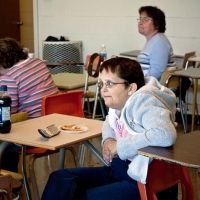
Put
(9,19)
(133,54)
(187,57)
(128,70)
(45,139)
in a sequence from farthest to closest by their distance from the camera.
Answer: (9,19) → (133,54) → (187,57) → (45,139) → (128,70)

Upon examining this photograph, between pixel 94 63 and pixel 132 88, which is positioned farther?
pixel 94 63

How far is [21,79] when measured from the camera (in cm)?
308

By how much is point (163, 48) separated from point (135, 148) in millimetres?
2536

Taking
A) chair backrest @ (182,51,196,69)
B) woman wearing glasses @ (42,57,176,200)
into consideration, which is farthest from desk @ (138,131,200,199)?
chair backrest @ (182,51,196,69)

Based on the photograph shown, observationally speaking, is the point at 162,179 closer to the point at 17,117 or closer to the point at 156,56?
the point at 17,117

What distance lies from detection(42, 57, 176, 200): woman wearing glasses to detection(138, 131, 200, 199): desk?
44mm

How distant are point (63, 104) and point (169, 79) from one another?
1.59 meters

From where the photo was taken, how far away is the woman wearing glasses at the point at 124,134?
6.23 feet

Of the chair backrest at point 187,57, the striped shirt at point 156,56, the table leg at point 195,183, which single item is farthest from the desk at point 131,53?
the table leg at point 195,183

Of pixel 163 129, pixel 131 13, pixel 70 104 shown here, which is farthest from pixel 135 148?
pixel 131 13

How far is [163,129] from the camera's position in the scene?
6.05 ft

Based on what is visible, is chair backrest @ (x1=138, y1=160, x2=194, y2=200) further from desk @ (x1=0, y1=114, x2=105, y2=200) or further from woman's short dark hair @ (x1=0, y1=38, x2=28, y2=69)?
woman's short dark hair @ (x1=0, y1=38, x2=28, y2=69)

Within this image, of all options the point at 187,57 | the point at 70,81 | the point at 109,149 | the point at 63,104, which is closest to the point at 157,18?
the point at 187,57

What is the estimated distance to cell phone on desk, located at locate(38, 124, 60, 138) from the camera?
7.38ft
